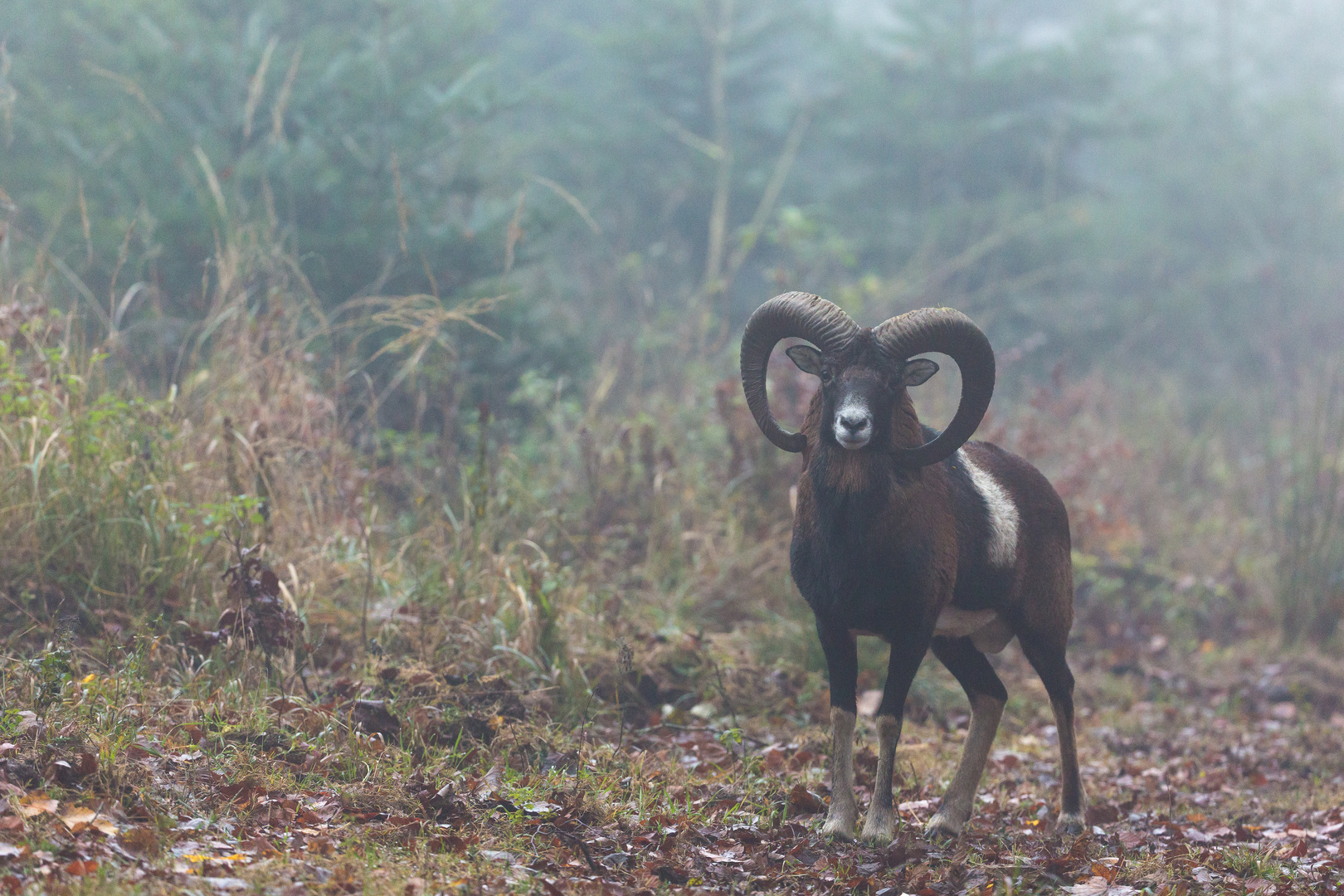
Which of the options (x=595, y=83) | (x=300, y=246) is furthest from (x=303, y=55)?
(x=595, y=83)

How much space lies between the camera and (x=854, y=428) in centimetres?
442

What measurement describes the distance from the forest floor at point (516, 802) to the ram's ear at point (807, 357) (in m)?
1.70

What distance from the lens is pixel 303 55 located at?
36.1ft

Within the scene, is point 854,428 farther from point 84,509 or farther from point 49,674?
point 84,509

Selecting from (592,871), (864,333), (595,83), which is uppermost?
(595,83)

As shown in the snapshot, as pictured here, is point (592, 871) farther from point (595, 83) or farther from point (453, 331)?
point (595, 83)

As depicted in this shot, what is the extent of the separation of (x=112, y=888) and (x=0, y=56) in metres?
6.06

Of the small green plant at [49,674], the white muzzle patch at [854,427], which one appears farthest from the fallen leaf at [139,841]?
the white muzzle patch at [854,427]

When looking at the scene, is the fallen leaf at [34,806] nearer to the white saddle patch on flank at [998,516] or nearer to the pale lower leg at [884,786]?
the pale lower leg at [884,786]

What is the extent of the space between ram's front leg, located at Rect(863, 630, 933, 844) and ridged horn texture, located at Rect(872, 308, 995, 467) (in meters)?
0.71

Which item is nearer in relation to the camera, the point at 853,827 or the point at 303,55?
the point at 853,827

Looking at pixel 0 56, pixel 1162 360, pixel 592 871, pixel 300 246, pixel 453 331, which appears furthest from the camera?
pixel 1162 360

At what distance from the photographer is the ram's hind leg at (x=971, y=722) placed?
491cm

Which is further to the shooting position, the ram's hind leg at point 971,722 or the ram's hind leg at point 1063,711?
the ram's hind leg at point 1063,711
